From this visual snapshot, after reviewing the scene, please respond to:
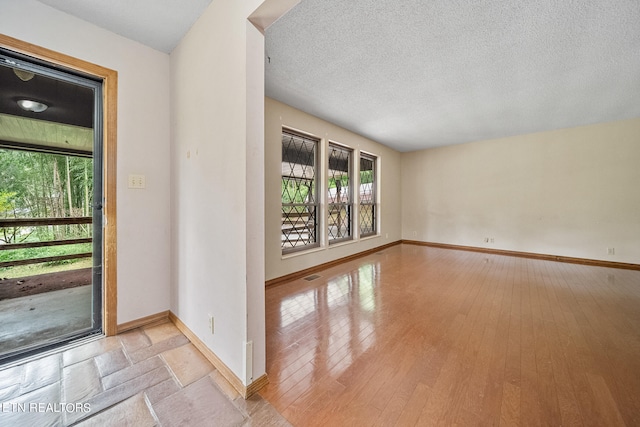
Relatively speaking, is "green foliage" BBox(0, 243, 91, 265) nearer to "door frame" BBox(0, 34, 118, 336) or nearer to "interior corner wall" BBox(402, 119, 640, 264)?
"door frame" BBox(0, 34, 118, 336)

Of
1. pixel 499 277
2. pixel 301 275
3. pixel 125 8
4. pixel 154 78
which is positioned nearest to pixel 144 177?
pixel 154 78

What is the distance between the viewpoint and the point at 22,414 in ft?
3.93

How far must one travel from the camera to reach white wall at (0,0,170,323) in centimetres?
180

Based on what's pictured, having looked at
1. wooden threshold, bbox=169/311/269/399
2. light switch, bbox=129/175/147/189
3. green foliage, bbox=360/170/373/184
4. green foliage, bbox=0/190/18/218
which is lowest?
wooden threshold, bbox=169/311/269/399

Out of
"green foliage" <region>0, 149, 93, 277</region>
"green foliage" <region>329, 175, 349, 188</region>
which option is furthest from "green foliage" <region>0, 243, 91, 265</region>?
"green foliage" <region>329, 175, 349, 188</region>

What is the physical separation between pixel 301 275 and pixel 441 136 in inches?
158

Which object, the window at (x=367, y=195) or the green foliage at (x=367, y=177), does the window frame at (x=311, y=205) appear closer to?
the window at (x=367, y=195)

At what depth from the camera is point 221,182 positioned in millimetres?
1495

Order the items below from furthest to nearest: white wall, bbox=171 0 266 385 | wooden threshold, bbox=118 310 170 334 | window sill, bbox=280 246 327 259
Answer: window sill, bbox=280 246 327 259 → wooden threshold, bbox=118 310 170 334 → white wall, bbox=171 0 266 385

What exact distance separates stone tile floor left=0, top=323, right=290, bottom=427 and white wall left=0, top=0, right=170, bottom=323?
0.45 meters

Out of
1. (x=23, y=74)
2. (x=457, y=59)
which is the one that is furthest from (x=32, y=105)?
(x=457, y=59)

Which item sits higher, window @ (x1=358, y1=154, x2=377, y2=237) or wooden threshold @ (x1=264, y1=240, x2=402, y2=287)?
window @ (x1=358, y1=154, x2=377, y2=237)

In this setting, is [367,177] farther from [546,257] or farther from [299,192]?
[546,257]

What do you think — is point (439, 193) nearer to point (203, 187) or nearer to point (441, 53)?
point (441, 53)
